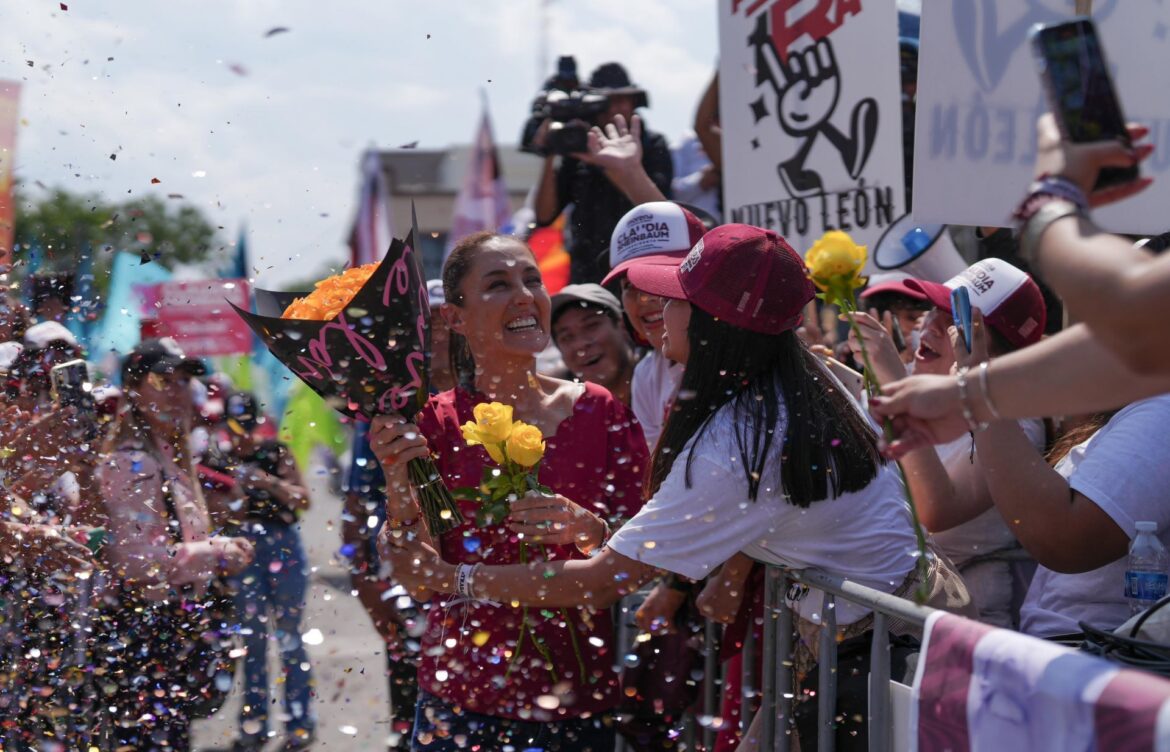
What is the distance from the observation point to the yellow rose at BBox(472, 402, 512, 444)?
308 cm

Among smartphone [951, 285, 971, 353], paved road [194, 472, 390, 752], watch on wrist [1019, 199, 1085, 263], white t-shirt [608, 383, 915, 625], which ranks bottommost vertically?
paved road [194, 472, 390, 752]

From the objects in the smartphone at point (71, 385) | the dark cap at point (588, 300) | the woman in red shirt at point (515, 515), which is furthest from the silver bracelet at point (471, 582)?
the smartphone at point (71, 385)

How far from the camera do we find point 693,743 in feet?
13.3

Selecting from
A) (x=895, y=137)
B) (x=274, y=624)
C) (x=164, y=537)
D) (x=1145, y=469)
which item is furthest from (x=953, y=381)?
(x=274, y=624)

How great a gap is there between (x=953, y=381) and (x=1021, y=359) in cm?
13

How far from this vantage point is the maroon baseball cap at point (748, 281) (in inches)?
115

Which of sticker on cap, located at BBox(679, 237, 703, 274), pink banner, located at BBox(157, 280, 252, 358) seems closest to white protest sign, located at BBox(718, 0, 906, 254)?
sticker on cap, located at BBox(679, 237, 703, 274)

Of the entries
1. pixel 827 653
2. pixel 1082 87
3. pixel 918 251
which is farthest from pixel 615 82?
pixel 1082 87

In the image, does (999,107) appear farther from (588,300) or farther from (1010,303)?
(588,300)

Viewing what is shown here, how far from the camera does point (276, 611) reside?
6945mm

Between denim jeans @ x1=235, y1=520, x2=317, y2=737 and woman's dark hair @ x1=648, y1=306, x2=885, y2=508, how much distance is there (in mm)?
3903

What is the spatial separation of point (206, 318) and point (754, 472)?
775cm

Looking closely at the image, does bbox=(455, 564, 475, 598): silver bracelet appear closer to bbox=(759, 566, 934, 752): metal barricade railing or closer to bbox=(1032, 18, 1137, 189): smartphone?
bbox=(759, 566, 934, 752): metal barricade railing

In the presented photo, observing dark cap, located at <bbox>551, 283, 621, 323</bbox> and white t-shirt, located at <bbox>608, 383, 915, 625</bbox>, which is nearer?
white t-shirt, located at <bbox>608, 383, 915, 625</bbox>
